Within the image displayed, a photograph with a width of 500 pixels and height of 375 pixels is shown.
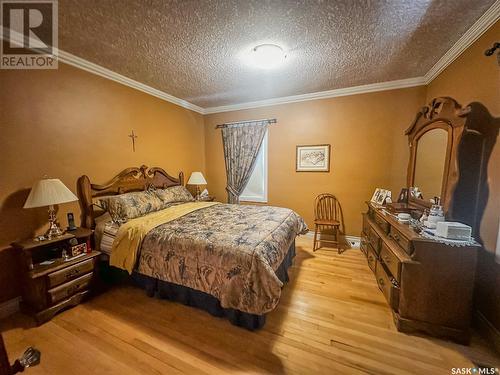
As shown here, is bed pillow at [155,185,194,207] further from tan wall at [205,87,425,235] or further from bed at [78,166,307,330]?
tan wall at [205,87,425,235]

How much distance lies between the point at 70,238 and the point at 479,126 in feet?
13.2

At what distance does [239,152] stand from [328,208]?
1.98 m

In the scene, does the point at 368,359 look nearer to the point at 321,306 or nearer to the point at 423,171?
the point at 321,306

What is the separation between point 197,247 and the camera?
189 cm

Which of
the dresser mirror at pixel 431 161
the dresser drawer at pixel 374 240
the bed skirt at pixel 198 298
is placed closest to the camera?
the bed skirt at pixel 198 298

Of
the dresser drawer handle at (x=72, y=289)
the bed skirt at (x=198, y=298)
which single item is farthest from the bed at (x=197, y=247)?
the dresser drawer handle at (x=72, y=289)

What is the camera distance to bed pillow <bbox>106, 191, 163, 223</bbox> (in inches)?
100

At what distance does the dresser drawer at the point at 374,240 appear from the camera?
2437 millimetres

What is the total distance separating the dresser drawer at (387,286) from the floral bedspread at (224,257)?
99cm

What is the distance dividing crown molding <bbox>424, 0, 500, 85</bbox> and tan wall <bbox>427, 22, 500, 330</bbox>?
5cm

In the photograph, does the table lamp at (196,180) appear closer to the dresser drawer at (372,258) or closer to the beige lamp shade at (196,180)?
the beige lamp shade at (196,180)

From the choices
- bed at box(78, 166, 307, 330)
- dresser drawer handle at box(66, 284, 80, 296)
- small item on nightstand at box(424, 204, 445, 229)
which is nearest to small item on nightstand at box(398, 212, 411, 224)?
small item on nightstand at box(424, 204, 445, 229)

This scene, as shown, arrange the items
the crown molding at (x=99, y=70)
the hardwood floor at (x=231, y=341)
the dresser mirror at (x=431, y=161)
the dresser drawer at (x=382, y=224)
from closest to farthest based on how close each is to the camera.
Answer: the hardwood floor at (x=231, y=341), the crown molding at (x=99, y=70), the dresser mirror at (x=431, y=161), the dresser drawer at (x=382, y=224)

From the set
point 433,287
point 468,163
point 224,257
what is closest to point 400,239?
point 433,287
